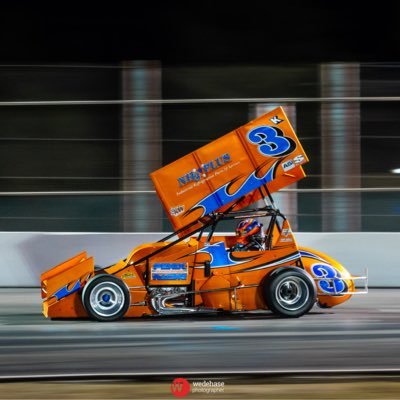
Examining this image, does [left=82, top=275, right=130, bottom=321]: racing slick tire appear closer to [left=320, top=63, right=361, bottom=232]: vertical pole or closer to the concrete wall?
the concrete wall

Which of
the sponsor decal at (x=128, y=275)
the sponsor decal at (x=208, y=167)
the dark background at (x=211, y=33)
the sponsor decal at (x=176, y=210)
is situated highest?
the dark background at (x=211, y=33)

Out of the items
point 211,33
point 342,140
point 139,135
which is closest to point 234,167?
point 342,140

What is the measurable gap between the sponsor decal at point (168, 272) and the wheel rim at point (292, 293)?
121 centimetres

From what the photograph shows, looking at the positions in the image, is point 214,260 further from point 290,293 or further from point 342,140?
point 342,140

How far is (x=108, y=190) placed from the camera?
55.9 ft

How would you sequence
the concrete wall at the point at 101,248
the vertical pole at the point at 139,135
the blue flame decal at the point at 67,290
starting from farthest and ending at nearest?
the vertical pole at the point at 139,135 → the concrete wall at the point at 101,248 → the blue flame decal at the point at 67,290

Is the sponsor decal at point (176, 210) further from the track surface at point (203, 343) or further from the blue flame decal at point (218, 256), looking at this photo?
the track surface at point (203, 343)

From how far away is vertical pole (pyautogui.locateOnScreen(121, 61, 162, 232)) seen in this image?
16.9m

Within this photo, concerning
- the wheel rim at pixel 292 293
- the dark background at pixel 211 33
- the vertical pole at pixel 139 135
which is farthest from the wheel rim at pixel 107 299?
the dark background at pixel 211 33

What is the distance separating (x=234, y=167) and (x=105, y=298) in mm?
2315

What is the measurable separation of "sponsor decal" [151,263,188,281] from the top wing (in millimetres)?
695

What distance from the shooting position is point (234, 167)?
1253 centimetres

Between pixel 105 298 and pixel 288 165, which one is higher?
pixel 288 165

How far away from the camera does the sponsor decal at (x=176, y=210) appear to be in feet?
41.4
